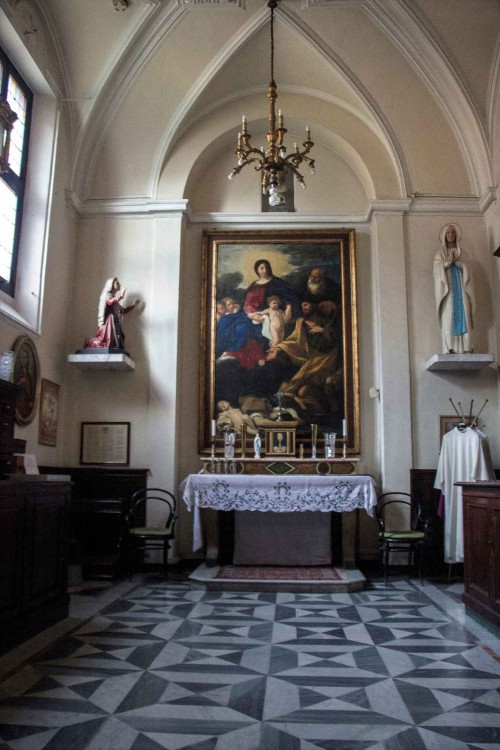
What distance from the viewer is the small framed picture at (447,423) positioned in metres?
8.47

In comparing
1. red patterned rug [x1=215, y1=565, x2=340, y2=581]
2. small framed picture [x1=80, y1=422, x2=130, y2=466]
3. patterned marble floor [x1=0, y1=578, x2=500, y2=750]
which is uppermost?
small framed picture [x1=80, y1=422, x2=130, y2=466]

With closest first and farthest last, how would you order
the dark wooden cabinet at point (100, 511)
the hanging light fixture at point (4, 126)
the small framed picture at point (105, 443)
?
1. the hanging light fixture at point (4, 126)
2. the dark wooden cabinet at point (100, 511)
3. the small framed picture at point (105, 443)

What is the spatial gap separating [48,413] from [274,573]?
11.2ft

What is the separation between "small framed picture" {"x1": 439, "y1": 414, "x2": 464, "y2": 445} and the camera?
8.47 m

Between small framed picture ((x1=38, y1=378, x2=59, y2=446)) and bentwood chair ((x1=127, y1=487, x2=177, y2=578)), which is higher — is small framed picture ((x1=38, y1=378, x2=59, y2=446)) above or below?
above

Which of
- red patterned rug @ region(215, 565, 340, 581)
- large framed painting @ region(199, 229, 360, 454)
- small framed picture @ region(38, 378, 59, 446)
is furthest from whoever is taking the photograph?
large framed painting @ region(199, 229, 360, 454)

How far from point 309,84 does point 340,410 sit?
187 inches

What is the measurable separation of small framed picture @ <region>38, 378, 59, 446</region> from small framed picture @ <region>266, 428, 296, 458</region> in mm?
2784

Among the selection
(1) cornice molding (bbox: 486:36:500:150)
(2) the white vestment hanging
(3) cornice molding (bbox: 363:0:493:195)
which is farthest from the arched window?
(1) cornice molding (bbox: 486:36:500:150)

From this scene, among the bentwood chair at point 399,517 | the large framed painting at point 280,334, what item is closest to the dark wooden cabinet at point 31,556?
the large framed painting at point 280,334

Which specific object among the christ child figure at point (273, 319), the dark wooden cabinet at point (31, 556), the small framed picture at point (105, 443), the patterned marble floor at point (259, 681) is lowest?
the patterned marble floor at point (259, 681)

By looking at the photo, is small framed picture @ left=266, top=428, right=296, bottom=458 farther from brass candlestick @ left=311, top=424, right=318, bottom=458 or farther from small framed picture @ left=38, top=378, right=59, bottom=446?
small framed picture @ left=38, top=378, right=59, bottom=446

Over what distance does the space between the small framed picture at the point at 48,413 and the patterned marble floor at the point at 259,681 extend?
2667 mm

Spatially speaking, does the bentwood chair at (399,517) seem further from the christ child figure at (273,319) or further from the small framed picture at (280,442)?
the christ child figure at (273,319)
